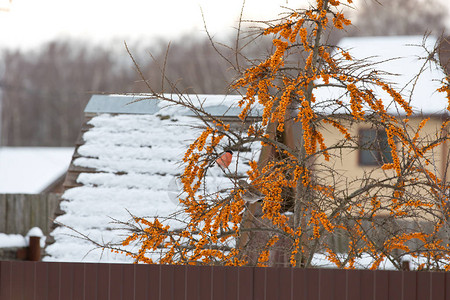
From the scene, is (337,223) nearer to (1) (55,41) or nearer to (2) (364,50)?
(2) (364,50)

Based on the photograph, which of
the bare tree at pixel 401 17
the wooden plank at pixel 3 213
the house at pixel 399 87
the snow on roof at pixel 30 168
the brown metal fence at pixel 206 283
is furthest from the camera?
the bare tree at pixel 401 17

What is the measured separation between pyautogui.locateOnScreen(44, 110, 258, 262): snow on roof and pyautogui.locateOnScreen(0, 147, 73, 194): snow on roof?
13342 millimetres

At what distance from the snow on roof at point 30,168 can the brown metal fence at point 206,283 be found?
17.9 metres

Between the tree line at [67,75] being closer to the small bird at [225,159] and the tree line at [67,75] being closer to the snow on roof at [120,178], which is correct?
the snow on roof at [120,178]

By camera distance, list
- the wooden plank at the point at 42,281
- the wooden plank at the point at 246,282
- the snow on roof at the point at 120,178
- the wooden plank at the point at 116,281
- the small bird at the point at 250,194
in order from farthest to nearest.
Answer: the snow on roof at the point at 120,178
the small bird at the point at 250,194
the wooden plank at the point at 42,281
the wooden plank at the point at 116,281
the wooden plank at the point at 246,282

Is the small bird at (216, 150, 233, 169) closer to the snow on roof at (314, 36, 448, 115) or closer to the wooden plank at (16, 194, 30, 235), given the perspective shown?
the snow on roof at (314, 36, 448, 115)

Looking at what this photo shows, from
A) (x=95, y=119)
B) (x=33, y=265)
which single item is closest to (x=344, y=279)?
(x=33, y=265)

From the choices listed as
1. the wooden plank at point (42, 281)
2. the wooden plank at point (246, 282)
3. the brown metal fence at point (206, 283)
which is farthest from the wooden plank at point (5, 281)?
the wooden plank at point (246, 282)

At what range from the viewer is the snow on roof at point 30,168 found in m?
24.7

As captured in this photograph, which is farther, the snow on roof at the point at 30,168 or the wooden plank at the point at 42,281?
the snow on roof at the point at 30,168

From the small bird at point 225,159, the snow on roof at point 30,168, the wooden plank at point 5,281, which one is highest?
the snow on roof at point 30,168

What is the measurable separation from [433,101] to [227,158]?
41.6ft

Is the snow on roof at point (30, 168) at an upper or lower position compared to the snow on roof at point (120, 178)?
upper

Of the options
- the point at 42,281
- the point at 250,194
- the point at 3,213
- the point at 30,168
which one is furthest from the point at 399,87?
the point at 42,281
